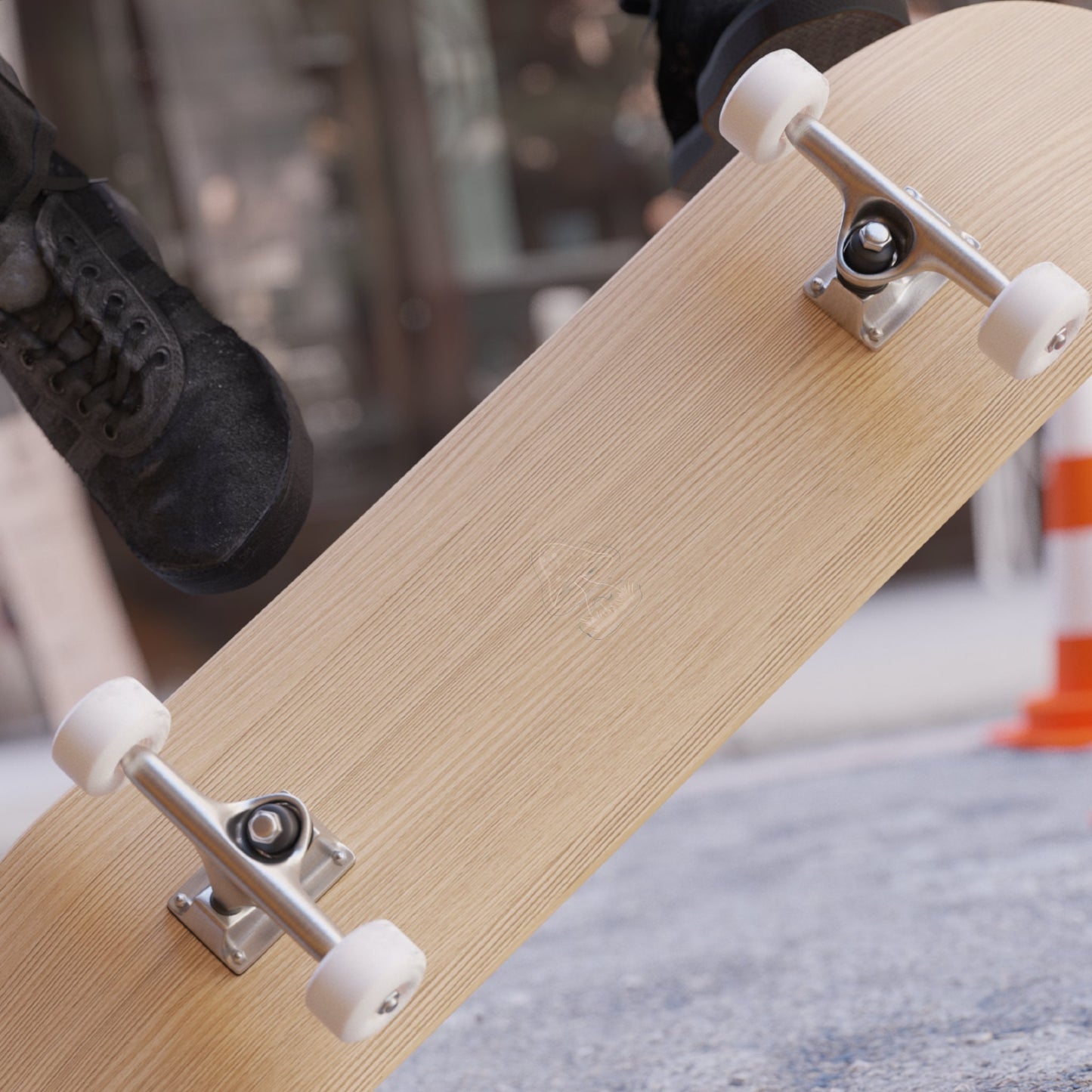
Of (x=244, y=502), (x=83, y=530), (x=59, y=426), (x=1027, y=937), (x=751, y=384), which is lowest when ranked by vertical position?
(x=1027, y=937)

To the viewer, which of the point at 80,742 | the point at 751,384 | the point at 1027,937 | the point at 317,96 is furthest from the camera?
the point at 317,96

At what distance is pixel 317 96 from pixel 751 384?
9.28 feet

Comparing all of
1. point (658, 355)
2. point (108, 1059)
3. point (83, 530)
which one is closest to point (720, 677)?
point (658, 355)

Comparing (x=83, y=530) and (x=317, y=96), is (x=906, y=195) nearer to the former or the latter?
(x=83, y=530)

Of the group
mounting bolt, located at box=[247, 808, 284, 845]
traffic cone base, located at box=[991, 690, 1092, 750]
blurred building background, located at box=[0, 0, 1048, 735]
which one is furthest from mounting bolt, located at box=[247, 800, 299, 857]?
blurred building background, located at box=[0, 0, 1048, 735]

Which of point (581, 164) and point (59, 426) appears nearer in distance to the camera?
point (59, 426)

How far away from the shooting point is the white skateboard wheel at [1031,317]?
2.74ft

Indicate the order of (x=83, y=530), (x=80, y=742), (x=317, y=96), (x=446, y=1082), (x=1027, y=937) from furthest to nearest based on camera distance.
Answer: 1. (x=317, y=96)
2. (x=83, y=530)
3. (x=1027, y=937)
4. (x=446, y=1082)
5. (x=80, y=742)

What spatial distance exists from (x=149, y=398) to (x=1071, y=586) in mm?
1596

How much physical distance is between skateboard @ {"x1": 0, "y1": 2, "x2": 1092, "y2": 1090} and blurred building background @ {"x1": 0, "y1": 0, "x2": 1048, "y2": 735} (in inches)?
96.6

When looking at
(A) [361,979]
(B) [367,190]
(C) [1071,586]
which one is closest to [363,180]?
(B) [367,190]

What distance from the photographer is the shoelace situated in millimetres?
1067

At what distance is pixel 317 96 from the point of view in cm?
353

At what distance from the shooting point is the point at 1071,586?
213 centimetres
